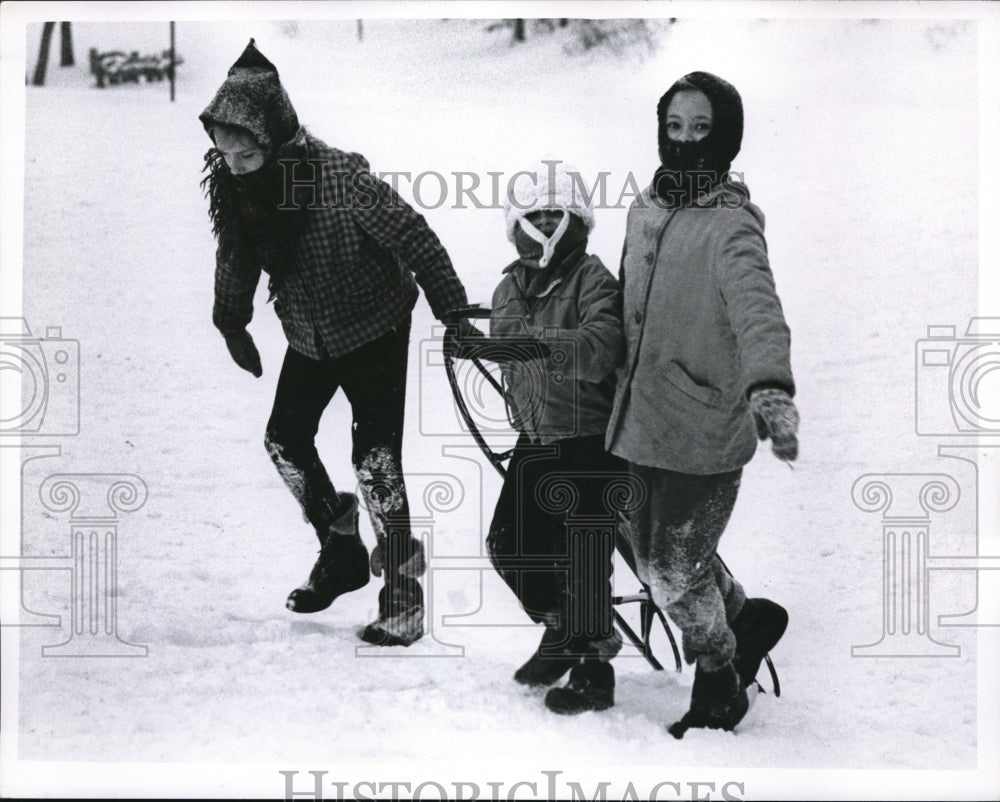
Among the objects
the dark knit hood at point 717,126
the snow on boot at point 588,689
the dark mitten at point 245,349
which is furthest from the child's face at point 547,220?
the snow on boot at point 588,689

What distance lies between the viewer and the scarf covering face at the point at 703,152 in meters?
2.83

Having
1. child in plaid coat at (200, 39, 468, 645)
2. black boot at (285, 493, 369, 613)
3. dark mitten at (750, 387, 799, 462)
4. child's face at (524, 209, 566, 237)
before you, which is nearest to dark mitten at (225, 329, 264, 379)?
child in plaid coat at (200, 39, 468, 645)

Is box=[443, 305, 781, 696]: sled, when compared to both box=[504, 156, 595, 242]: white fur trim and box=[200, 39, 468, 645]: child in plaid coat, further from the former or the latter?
box=[504, 156, 595, 242]: white fur trim

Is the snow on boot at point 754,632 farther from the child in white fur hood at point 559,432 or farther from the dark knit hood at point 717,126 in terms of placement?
the dark knit hood at point 717,126

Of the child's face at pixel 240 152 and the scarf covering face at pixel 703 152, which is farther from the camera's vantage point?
the child's face at pixel 240 152

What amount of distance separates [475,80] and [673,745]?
1.77m

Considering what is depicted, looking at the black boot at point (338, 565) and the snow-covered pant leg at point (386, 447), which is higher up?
the snow-covered pant leg at point (386, 447)

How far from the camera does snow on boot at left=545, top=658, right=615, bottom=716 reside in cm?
299

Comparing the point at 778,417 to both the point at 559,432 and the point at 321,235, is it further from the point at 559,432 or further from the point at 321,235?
the point at 321,235

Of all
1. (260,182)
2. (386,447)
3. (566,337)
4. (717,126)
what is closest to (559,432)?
(566,337)

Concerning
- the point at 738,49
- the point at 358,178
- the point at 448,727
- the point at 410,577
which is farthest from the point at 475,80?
the point at 448,727

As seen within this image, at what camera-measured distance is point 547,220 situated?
2887 mm

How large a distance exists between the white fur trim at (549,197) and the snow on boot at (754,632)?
3.34 ft

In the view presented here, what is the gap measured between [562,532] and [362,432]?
57cm
